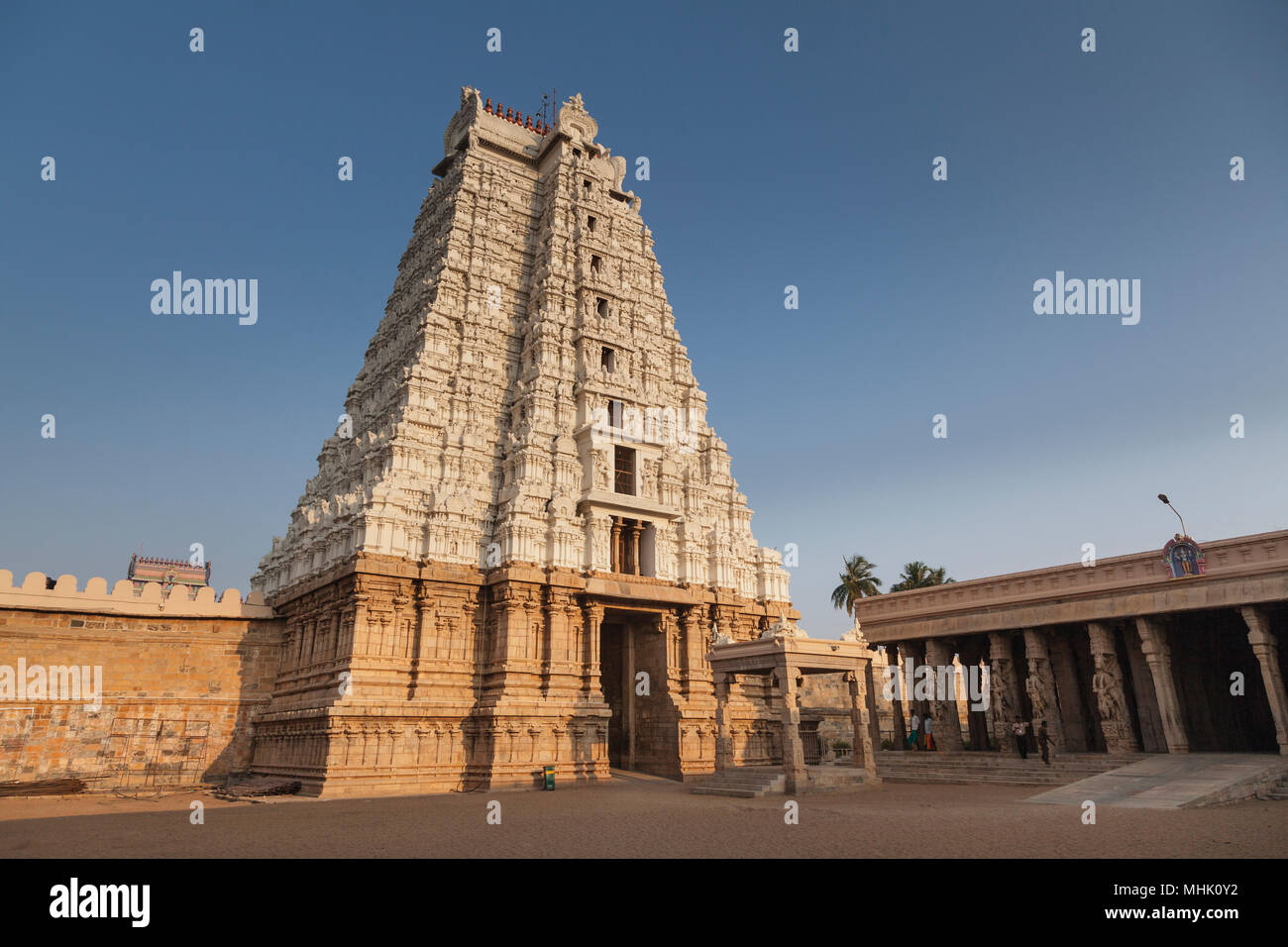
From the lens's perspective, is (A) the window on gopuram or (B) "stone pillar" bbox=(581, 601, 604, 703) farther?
(A) the window on gopuram

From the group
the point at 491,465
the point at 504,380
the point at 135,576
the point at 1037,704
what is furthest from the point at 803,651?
the point at 135,576

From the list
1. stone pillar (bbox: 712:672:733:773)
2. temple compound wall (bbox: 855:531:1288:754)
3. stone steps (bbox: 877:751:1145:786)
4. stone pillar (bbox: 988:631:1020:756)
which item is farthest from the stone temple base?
stone pillar (bbox: 988:631:1020:756)

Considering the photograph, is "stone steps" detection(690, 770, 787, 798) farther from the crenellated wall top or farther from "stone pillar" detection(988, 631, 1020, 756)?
the crenellated wall top

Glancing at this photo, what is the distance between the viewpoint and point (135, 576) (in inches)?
2827

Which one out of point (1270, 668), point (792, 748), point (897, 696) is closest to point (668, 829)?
point (792, 748)

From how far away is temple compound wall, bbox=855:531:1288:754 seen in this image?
19875mm

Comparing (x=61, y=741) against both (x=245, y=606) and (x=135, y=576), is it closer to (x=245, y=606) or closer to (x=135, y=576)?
(x=245, y=606)

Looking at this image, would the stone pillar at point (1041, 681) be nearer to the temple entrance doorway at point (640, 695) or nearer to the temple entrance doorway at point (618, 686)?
the temple entrance doorway at point (640, 695)

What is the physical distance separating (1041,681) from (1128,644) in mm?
2692

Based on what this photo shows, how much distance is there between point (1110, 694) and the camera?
71.4ft

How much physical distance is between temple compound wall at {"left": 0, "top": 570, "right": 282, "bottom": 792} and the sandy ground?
248 inches

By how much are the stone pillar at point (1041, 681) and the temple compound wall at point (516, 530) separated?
10045 mm

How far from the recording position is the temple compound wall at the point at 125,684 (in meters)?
25.7

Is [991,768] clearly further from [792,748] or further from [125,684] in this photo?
[125,684]
